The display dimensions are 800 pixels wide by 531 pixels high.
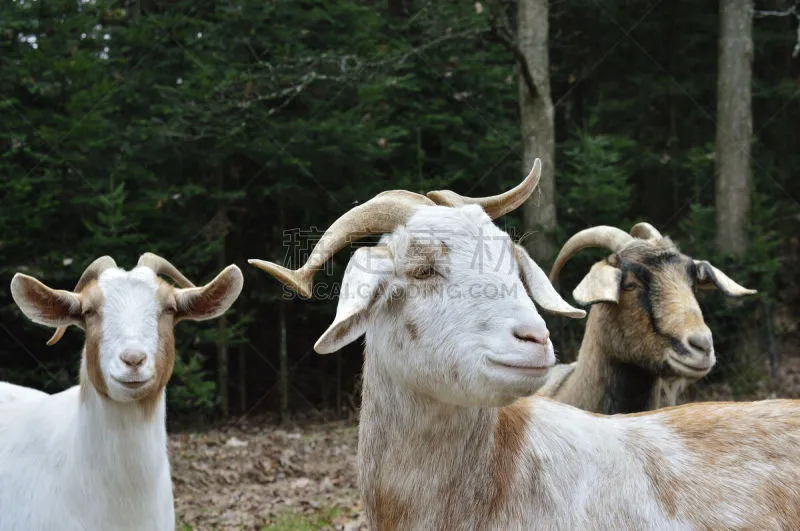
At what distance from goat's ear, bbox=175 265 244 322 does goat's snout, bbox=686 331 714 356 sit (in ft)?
8.18

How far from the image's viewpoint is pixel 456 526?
2867 mm

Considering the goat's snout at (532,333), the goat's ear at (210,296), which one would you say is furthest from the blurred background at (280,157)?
the goat's snout at (532,333)

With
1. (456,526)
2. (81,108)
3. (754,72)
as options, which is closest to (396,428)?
(456,526)

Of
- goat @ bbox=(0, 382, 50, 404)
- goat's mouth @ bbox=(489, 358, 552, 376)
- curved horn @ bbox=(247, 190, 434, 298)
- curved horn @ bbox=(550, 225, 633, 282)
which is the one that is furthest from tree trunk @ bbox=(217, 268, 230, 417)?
goat's mouth @ bbox=(489, 358, 552, 376)

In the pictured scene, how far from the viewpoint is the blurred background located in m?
11.0

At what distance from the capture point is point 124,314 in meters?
4.24

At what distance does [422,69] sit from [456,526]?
11.2 metres

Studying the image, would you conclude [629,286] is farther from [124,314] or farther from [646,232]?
[124,314]

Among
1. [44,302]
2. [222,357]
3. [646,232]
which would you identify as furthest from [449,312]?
[222,357]

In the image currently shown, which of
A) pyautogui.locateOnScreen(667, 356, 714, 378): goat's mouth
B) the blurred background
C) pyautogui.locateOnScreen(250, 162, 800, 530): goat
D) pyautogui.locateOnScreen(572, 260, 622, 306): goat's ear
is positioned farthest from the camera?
the blurred background

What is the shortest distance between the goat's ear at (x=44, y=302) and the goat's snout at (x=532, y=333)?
8.41ft

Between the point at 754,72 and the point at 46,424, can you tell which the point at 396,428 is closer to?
the point at 46,424

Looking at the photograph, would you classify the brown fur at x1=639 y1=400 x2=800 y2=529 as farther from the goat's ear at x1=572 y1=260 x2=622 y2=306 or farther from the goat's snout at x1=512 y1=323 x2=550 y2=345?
the goat's ear at x1=572 y1=260 x2=622 y2=306

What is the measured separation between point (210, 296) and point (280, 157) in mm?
7590
